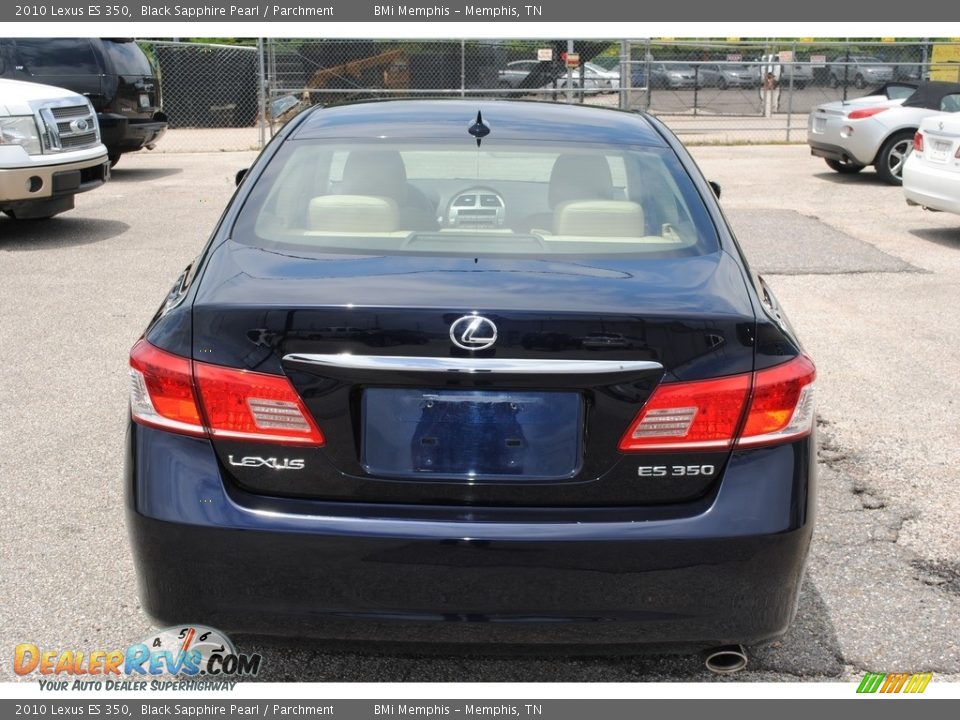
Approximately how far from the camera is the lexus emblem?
2.54m

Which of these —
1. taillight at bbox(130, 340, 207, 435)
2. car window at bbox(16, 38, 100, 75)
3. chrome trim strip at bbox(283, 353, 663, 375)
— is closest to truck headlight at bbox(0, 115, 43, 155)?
car window at bbox(16, 38, 100, 75)

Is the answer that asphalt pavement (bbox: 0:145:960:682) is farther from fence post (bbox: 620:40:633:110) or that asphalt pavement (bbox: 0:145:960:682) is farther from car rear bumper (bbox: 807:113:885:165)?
fence post (bbox: 620:40:633:110)

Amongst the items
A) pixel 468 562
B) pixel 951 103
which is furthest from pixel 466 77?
pixel 468 562

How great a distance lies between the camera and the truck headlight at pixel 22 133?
1030 centimetres

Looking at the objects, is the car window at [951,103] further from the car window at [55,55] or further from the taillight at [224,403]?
the taillight at [224,403]

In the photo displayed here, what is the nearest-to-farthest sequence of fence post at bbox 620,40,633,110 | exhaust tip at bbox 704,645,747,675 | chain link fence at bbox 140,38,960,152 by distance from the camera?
exhaust tip at bbox 704,645,747,675 < fence post at bbox 620,40,633,110 < chain link fence at bbox 140,38,960,152

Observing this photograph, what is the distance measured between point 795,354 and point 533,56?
22.6 m

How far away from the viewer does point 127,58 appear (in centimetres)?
1589

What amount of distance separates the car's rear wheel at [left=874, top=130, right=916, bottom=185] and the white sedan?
4214mm

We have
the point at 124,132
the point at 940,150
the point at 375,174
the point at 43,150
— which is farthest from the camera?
the point at 124,132

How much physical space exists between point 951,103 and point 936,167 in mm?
4864

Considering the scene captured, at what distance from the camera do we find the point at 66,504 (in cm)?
447

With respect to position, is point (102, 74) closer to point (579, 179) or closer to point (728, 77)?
point (579, 179)
